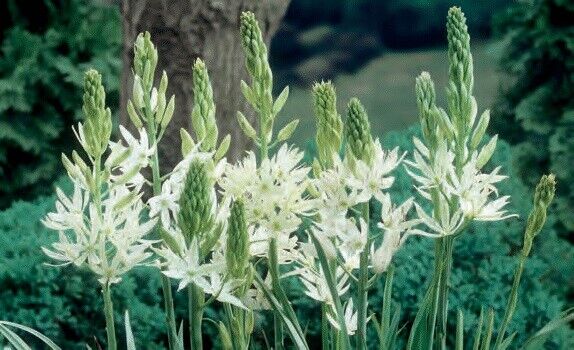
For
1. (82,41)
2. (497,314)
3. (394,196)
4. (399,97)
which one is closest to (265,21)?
(394,196)


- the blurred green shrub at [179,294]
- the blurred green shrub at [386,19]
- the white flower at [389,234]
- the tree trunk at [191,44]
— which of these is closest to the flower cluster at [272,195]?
the white flower at [389,234]

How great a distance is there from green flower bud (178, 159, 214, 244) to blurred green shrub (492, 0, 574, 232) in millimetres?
4246

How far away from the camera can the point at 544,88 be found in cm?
604

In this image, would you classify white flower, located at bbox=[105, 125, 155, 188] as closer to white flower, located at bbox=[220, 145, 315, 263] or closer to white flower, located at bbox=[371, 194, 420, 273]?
white flower, located at bbox=[220, 145, 315, 263]

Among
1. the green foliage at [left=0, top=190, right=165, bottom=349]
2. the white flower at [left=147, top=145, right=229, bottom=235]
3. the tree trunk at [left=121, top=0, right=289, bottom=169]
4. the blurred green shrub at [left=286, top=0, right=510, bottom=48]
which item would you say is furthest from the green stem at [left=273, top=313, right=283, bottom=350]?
the blurred green shrub at [left=286, top=0, right=510, bottom=48]

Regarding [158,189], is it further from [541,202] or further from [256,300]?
[541,202]

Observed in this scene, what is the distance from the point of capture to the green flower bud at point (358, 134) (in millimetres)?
1944

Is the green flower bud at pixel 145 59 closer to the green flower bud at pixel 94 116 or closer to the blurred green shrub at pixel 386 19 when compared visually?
the green flower bud at pixel 94 116

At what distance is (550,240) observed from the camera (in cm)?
454

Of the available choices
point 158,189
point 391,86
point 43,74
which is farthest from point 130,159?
point 391,86

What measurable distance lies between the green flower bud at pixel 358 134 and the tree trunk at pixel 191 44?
2.19 meters

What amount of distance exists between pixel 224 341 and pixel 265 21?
90.1 inches

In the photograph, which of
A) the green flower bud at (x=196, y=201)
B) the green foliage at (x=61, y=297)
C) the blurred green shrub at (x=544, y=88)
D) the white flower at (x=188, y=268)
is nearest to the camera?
the green flower bud at (x=196, y=201)

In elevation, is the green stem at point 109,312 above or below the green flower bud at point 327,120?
below
